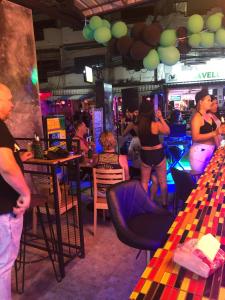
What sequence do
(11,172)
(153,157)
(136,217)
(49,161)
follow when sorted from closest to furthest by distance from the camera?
(11,172) → (136,217) → (49,161) → (153,157)

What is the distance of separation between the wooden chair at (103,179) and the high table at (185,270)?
1.23 m

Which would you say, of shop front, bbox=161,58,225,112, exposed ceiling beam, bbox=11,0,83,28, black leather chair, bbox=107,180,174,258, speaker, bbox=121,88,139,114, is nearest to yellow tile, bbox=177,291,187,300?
black leather chair, bbox=107,180,174,258

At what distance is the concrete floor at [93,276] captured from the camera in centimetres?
220

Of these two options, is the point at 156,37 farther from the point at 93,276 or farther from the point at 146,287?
the point at 146,287

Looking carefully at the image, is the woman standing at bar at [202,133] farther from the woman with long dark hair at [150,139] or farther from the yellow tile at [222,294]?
the yellow tile at [222,294]

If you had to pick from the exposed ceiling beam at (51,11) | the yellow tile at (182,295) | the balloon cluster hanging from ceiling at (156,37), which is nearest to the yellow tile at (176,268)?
the yellow tile at (182,295)

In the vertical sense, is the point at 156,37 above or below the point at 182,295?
above

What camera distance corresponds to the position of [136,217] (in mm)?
2094

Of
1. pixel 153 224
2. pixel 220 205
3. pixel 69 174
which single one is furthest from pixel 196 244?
pixel 69 174

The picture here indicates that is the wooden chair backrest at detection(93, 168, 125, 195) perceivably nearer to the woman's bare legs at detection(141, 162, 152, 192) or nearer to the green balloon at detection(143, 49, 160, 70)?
the woman's bare legs at detection(141, 162, 152, 192)

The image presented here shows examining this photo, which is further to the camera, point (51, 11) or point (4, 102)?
point (51, 11)

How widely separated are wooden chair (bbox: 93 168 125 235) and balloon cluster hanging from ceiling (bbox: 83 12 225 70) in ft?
8.13

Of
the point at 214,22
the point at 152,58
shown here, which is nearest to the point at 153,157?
the point at 152,58

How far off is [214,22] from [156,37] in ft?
3.02
